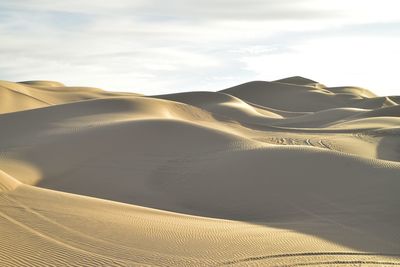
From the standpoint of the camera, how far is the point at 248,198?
14.9 m

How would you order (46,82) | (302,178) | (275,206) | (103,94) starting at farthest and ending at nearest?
(46,82) → (103,94) → (302,178) → (275,206)

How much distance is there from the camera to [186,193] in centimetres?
1576

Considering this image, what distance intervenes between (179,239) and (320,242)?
2485mm

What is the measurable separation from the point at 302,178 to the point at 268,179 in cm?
91

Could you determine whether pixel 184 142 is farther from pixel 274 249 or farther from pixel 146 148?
pixel 274 249

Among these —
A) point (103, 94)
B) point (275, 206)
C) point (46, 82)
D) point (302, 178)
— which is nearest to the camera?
point (275, 206)

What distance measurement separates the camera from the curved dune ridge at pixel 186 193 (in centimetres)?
894

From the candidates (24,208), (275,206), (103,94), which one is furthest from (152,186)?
(103,94)

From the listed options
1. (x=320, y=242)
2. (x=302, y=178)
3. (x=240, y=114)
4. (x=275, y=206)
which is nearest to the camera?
(x=320, y=242)

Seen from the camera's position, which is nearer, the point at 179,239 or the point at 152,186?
the point at 179,239

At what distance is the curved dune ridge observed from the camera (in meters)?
8.94

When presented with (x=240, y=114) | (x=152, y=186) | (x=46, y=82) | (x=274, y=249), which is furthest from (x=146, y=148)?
(x=46, y=82)

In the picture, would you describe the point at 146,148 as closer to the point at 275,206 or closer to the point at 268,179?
the point at 268,179

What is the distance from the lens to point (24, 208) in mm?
10297
